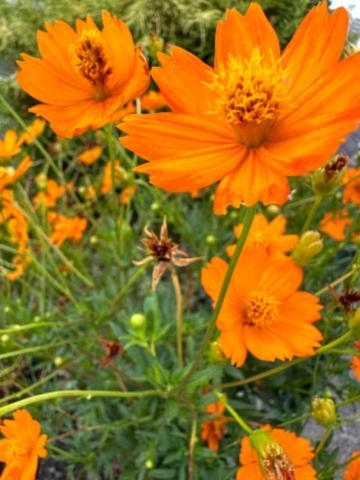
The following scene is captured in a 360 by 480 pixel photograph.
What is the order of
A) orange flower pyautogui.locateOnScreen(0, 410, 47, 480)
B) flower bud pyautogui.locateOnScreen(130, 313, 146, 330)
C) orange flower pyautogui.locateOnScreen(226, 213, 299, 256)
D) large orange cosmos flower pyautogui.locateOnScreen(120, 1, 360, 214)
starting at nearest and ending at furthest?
large orange cosmos flower pyautogui.locateOnScreen(120, 1, 360, 214) < orange flower pyautogui.locateOnScreen(0, 410, 47, 480) < flower bud pyautogui.locateOnScreen(130, 313, 146, 330) < orange flower pyautogui.locateOnScreen(226, 213, 299, 256)

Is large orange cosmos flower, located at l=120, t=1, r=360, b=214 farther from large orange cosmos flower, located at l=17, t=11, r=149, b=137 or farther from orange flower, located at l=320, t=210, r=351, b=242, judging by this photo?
orange flower, located at l=320, t=210, r=351, b=242

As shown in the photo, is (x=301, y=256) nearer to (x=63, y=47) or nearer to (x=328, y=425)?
(x=328, y=425)

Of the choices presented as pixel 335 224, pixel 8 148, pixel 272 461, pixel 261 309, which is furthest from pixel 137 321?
pixel 335 224

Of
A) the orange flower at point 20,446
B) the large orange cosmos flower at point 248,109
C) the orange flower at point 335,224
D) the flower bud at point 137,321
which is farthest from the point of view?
the orange flower at point 335,224

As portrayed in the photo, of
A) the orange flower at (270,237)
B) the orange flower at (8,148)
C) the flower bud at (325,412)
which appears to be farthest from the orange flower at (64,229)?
the flower bud at (325,412)

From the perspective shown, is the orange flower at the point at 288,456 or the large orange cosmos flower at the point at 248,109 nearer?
the large orange cosmos flower at the point at 248,109

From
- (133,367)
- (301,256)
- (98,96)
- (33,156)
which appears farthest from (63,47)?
(33,156)

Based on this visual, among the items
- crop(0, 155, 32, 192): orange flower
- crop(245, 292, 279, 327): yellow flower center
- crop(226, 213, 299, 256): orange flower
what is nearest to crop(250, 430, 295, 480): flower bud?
crop(245, 292, 279, 327): yellow flower center

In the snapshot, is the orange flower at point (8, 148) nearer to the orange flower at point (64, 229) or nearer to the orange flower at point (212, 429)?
the orange flower at point (64, 229)
